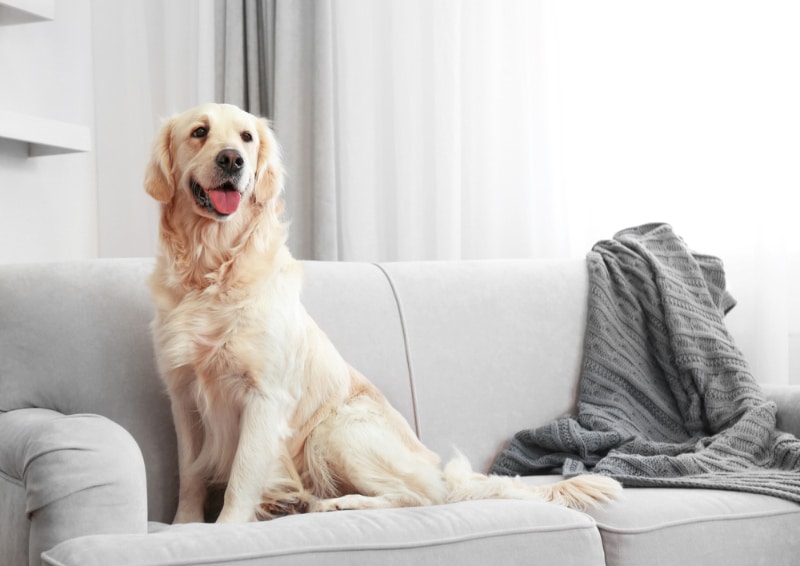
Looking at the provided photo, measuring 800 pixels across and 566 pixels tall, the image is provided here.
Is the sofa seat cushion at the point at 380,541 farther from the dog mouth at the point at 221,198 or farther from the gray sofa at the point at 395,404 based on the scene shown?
the dog mouth at the point at 221,198

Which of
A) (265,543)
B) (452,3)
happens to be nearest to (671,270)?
(452,3)

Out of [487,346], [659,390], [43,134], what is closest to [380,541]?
[487,346]

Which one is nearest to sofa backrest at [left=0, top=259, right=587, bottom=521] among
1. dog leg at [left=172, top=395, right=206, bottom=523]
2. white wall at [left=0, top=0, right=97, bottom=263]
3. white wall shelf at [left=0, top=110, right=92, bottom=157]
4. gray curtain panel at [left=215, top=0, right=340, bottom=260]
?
dog leg at [left=172, top=395, right=206, bottom=523]

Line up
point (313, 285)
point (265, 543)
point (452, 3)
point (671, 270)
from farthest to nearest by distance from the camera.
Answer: point (452, 3) → point (671, 270) → point (313, 285) → point (265, 543)

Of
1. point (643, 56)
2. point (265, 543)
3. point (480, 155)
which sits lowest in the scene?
point (265, 543)

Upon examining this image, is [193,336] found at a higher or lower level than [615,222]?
lower

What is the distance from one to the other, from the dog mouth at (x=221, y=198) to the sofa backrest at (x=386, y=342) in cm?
42

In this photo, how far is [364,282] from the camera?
7.63 ft

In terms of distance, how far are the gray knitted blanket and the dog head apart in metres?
0.91

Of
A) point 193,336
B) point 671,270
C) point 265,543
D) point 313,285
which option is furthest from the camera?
point 671,270

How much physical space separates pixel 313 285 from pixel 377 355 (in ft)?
0.76

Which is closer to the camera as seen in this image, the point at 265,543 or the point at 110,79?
the point at 265,543

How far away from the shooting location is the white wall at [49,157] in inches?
119

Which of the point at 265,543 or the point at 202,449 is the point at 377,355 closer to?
the point at 202,449
